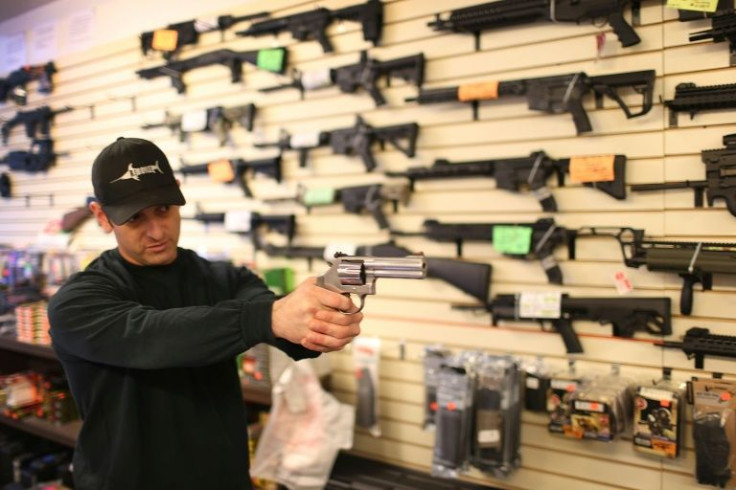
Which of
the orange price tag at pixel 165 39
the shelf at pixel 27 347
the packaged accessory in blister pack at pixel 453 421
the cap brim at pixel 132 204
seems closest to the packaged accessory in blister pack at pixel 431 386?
the packaged accessory in blister pack at pixel 453 421

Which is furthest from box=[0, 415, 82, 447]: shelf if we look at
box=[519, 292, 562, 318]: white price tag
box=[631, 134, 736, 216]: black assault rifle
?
box=[631, 134, 736, 216]: black assault rifle

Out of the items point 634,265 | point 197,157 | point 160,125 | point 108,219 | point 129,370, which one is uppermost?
point 160,125

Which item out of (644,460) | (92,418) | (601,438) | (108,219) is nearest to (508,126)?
(601,438)

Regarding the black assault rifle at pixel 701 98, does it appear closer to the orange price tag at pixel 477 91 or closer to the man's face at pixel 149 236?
the orange price tag at pixel 477 91

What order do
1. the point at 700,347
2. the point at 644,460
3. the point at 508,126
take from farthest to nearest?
1. the point at 508,126
2. the point at 644,460
3. the point at 700,347

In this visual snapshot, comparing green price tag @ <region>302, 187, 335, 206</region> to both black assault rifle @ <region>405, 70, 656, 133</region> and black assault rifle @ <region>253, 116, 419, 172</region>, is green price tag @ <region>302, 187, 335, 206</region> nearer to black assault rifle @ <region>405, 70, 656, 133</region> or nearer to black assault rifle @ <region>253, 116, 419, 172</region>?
black assault rifle @ <region>253, 116, 419, 172</region>

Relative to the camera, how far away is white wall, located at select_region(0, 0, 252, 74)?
12.5 ft

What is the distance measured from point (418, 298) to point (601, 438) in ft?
3.54

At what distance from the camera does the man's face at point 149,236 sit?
1.70 metres

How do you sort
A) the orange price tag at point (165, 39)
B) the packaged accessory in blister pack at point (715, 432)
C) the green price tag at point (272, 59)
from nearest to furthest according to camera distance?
the packaged accessory in blister pack at point (715, 432), the green price tag at point (272, 59), the orange price tag at point (165, 39)

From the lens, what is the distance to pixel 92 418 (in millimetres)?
1632

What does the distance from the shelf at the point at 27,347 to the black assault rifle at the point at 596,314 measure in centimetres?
287

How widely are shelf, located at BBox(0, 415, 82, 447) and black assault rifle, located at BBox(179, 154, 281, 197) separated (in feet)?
5.95

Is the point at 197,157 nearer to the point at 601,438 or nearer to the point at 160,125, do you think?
the point at 160,125
